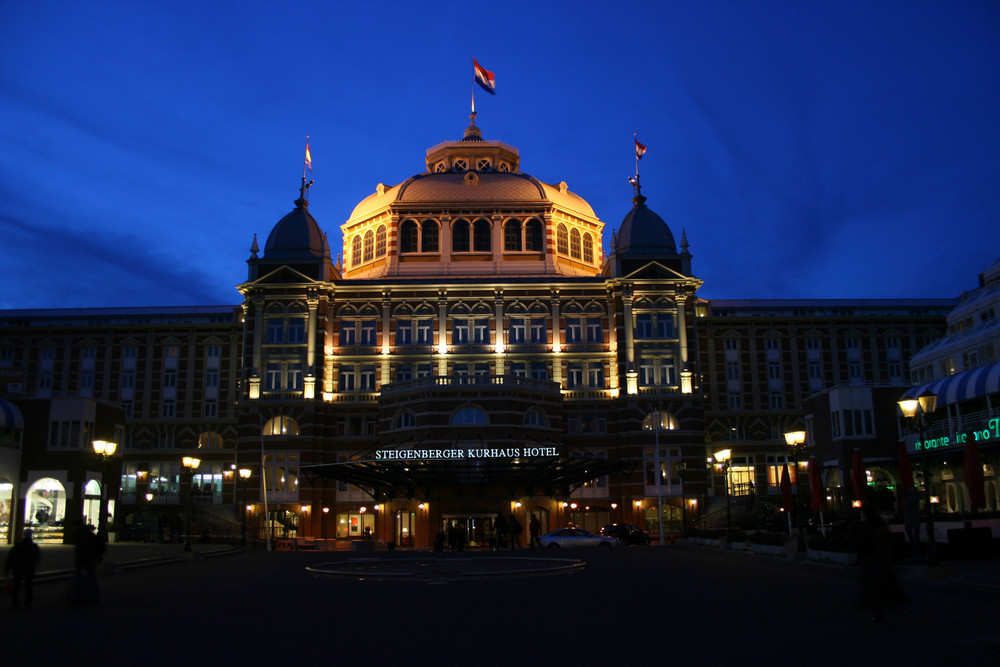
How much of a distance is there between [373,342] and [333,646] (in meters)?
62.5

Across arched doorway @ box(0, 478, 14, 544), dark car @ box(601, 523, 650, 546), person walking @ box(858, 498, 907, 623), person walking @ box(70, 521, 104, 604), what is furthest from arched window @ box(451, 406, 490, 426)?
person walking @ box(858, 498, 907, 623)

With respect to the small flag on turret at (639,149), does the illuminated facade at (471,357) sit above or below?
below

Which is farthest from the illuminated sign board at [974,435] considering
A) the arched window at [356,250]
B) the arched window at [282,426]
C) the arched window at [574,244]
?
the arched window at [356,250]

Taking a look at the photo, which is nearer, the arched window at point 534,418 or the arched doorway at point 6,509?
the arched doorway at point 6,509

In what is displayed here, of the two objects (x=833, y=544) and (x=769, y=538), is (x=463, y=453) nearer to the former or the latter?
(x=769, y=538)

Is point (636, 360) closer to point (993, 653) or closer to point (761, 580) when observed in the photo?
point (761, 580)

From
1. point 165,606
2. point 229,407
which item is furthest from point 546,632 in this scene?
point 229,407

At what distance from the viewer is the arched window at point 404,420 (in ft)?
236

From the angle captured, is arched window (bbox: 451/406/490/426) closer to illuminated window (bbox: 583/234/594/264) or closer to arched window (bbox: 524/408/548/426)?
arched window (bbox: 524/408/548/426)

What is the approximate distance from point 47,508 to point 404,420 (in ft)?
82.4

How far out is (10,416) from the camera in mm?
58312

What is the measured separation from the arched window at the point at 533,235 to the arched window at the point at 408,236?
9762 mm

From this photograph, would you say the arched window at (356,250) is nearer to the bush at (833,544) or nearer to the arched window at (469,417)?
the arched window at (469,417)

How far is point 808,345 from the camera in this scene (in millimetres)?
91938
